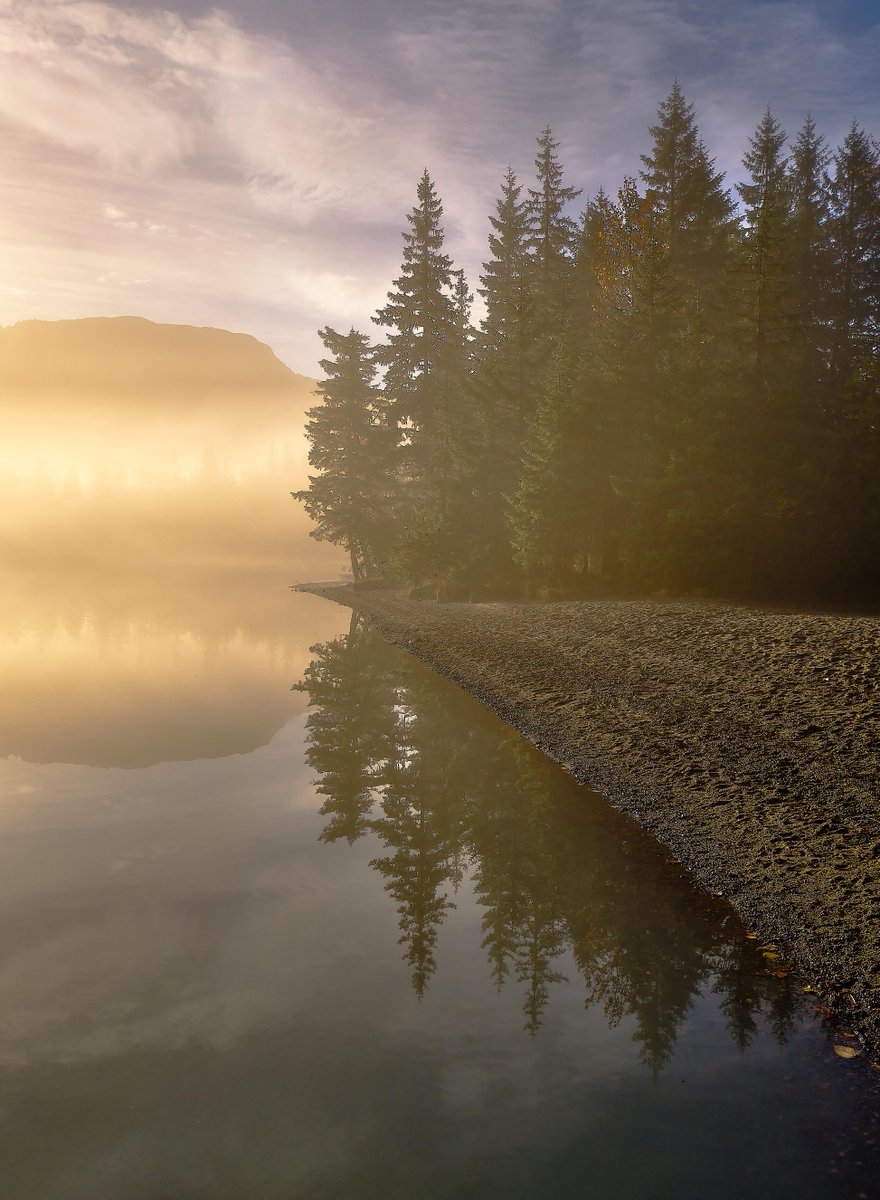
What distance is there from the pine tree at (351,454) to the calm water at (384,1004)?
39.9 metres

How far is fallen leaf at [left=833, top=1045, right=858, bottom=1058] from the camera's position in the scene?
632 cm

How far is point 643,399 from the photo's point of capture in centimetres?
3456

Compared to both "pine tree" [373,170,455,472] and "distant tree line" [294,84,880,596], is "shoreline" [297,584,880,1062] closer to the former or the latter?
"distant tree line" [294,84,880,596]

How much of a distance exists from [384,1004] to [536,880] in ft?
11.1

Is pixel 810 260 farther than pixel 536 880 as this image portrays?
Yes

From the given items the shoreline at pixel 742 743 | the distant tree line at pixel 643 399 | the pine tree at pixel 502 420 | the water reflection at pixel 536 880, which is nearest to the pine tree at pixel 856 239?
the distant tree line at pixel 643 399

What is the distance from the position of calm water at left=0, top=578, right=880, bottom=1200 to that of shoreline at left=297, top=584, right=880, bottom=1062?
57 centimetres

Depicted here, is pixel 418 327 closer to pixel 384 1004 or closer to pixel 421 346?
pixel 421 346

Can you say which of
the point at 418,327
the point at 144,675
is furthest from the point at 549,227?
the point at 144,675

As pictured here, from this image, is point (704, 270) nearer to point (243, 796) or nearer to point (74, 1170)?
point (243, 796)

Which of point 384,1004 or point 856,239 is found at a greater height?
point 856,239

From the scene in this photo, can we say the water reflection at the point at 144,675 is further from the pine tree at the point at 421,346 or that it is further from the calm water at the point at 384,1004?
the pine tree at the point at 421,346

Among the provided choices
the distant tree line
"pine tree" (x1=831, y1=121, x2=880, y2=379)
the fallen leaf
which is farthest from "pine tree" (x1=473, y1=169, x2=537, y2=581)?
the fallen leaf

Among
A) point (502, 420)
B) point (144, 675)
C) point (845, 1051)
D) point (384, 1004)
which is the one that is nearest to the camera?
point (845, 1051)
